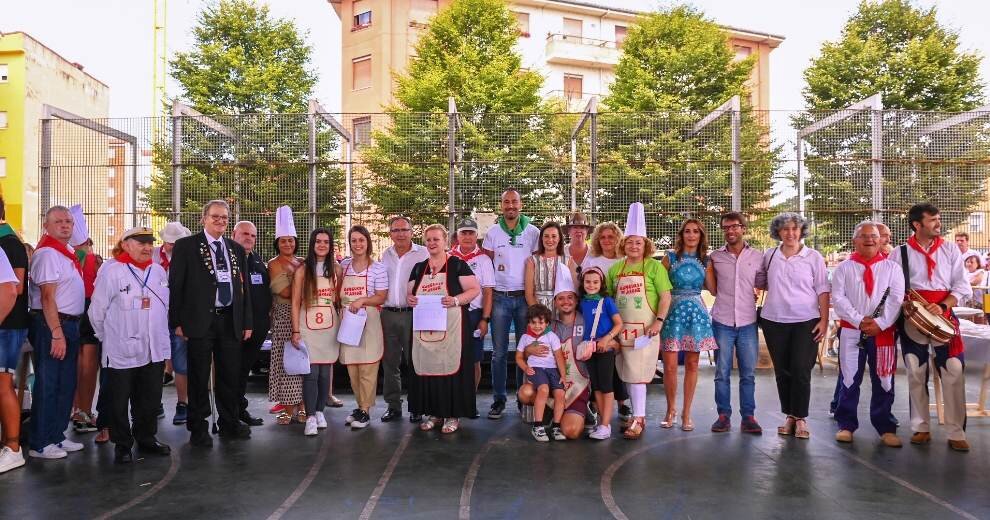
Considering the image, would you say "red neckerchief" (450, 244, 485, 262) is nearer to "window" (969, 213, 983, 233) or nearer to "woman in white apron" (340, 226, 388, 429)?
"woman in white apron" (340, 226, 388, 429)

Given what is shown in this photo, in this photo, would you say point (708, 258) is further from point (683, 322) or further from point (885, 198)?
point (885, 198)

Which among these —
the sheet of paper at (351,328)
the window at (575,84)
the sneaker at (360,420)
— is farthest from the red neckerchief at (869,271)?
the window at (575,84)

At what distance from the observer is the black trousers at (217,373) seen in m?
5.84

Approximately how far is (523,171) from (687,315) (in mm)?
5923

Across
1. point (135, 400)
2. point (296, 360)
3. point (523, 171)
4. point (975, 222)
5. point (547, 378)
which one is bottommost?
point (135, 400)

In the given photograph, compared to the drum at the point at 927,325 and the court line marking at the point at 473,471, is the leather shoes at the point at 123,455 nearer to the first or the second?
the court line marking at the point at 473,471

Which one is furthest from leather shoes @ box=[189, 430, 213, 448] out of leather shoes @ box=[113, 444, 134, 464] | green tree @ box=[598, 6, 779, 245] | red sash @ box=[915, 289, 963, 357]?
green tree @ box=[598, 6, 779, 245]

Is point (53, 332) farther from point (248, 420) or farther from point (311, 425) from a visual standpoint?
point (311, 425)

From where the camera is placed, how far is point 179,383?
22.7 feet

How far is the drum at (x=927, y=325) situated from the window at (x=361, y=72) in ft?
85.2

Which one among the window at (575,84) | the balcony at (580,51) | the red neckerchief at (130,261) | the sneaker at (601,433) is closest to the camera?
the red neckerchief at (130,261)

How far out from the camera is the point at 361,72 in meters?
29.6

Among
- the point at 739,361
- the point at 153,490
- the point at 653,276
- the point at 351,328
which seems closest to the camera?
the point at 153,490

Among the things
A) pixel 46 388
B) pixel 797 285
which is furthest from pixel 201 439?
pixel 797 285
